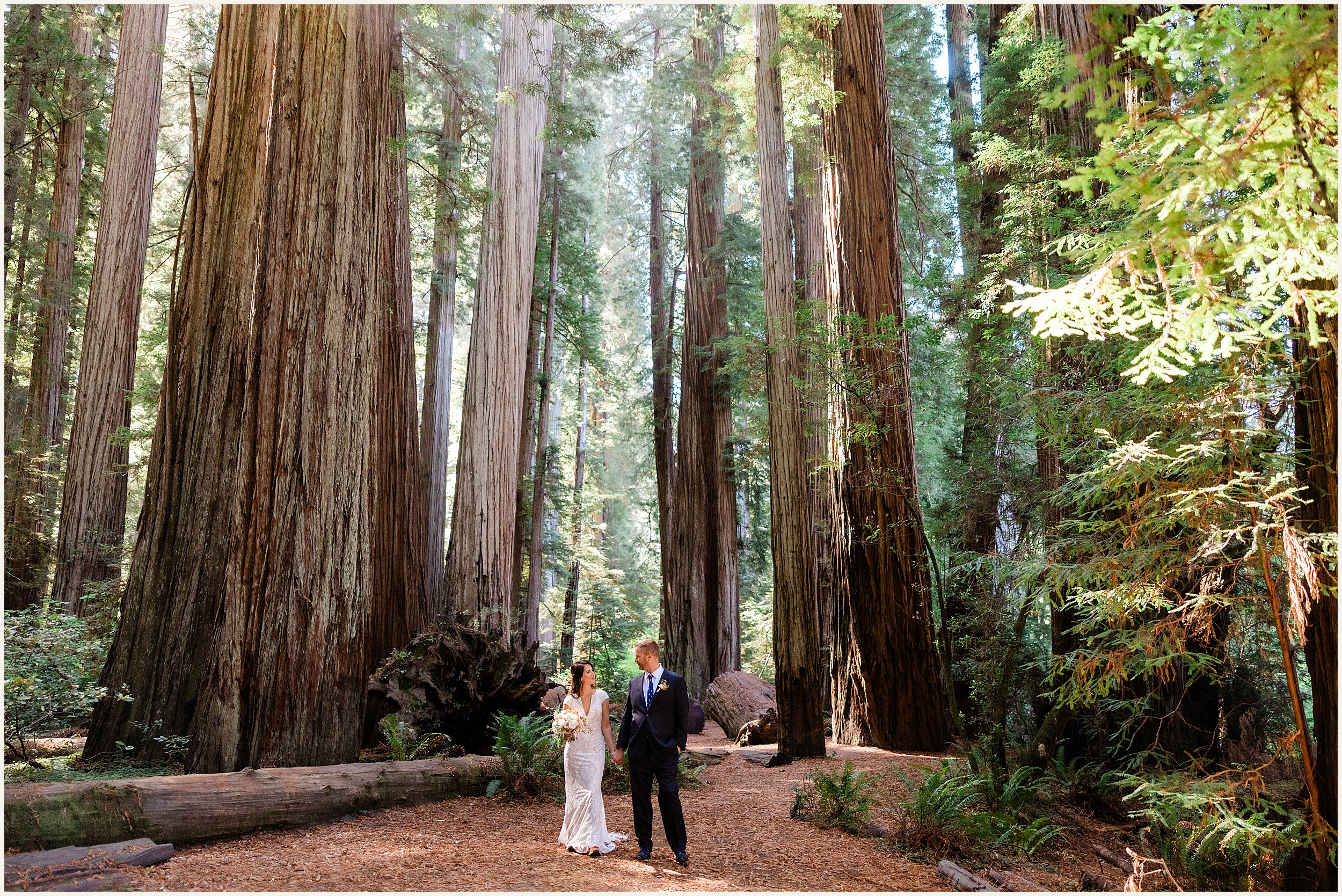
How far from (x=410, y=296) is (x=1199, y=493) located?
26.8 feet

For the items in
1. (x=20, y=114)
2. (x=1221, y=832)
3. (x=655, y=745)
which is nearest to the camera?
(x=1221, y=832)

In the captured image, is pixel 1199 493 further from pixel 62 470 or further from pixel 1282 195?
pixel 62 470

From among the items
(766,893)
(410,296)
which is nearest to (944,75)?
(410,296)

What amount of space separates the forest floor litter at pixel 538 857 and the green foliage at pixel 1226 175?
386 centimetres

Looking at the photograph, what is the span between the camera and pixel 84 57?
1122 centimetres

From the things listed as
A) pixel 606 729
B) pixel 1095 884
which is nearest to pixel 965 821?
pixel 1095 884

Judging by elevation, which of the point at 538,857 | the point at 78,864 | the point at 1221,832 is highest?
the point at 78,864

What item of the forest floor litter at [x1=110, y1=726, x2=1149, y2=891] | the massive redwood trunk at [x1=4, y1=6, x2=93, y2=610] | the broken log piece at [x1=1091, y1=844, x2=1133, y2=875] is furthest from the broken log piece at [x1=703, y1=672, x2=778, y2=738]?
the massive redwood trunk at [x1=4, y1=6, x2=93, y2=610]

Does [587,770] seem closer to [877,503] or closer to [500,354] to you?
[877,503]

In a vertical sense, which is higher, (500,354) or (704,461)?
(500,354)

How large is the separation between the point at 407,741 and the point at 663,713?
3.21 metres

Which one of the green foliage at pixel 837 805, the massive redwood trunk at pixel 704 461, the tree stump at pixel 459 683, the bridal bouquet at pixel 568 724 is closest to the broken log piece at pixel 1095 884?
the green foliage at pixel 837 805

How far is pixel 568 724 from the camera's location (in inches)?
224

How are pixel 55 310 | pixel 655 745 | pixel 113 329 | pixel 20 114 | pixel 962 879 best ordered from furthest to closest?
pixel 55 310 → pixel 20 114 → pixel 113 329 → pixel 655 745 → pixel 962 879
